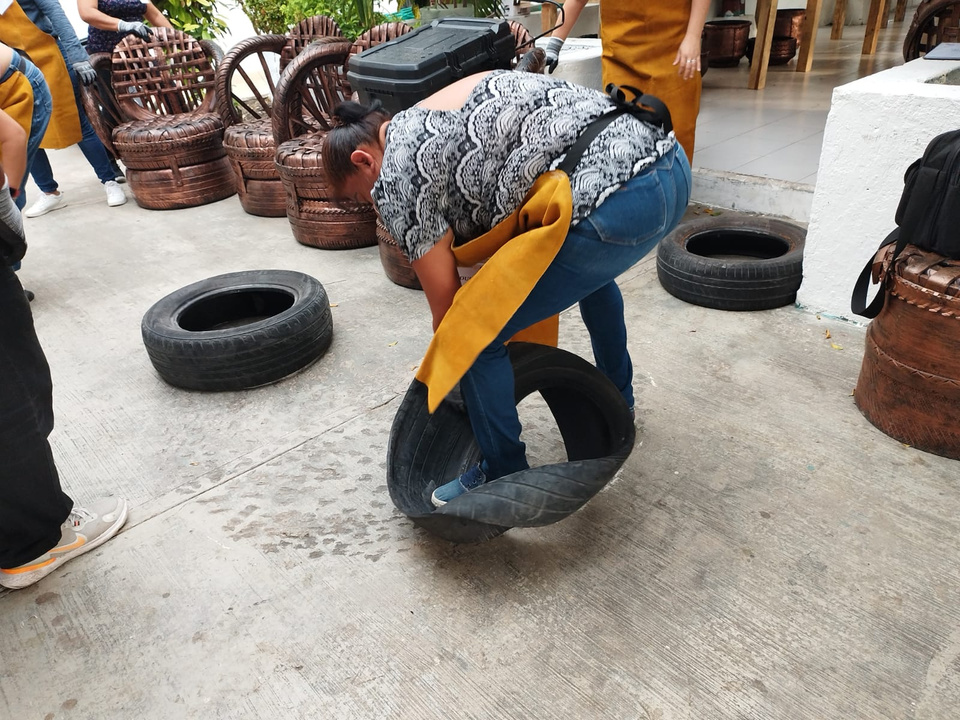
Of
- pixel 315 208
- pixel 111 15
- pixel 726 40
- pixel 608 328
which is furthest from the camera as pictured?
pixel 726 40

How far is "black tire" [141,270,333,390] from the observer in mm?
2711

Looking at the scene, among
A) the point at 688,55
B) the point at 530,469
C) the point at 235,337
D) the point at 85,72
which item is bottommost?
the point at 235,337

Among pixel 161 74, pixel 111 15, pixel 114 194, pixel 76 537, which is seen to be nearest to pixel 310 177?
pixel 161 74

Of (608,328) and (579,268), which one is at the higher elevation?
(579,268)

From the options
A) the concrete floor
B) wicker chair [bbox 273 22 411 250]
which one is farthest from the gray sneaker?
wicker chair [bbox 273 22 411 250]

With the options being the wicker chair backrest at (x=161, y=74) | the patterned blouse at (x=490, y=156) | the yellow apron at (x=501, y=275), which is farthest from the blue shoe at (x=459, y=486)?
the wicker chair backrest at (x=161, y=74)

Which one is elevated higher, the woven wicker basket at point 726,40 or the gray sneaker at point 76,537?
the woven wicker basket at point 726,40

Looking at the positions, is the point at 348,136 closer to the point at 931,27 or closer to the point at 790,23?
the point at 931,27

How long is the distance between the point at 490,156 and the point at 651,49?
2.05 m

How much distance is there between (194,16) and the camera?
7.49 meters

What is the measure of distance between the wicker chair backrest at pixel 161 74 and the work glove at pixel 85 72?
0.99ft

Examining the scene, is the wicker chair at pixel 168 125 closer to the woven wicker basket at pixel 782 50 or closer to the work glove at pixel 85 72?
the work glove at pixel 85 72

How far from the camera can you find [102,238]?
473 centimetres

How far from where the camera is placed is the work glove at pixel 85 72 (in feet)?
15.8
